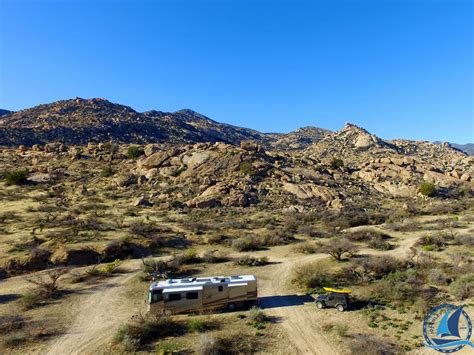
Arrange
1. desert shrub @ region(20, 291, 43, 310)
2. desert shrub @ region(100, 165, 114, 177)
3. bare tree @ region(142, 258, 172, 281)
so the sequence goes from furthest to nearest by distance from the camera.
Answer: desert shrub @ region(100, 165, 114, 177) → bare tree @ region(142, 258, 172, 281) → desert shrub @ region(20, 291, 43, 310)

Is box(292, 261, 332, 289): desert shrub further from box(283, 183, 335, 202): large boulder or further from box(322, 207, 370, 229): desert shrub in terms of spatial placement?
box(283, 183, 335, 202): large boulder

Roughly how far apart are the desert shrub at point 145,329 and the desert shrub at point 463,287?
17.3 metres

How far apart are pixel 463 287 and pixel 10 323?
26575mm

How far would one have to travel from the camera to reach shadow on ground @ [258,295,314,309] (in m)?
20.0

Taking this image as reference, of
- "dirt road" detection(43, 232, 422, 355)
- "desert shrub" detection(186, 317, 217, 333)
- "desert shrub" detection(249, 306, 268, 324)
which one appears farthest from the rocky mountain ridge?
"desert shrub" detection(186, 317, 217, 333)

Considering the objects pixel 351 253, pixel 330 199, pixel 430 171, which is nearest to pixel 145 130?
pixel 330 199

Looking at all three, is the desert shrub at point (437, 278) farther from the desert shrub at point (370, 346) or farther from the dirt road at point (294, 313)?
the desert shrub at point (370, 346)

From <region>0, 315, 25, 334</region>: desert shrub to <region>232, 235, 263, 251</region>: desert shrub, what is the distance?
18914 mm

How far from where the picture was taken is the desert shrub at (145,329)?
15523 mm

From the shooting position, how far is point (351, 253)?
97.7 feet

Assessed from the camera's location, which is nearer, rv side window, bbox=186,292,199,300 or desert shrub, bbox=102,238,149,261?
rv side window, bbox=186,292,199,300

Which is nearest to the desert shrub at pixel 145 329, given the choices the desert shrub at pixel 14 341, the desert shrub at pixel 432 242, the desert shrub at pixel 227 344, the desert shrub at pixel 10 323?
the desert shrub at pixel 227 344

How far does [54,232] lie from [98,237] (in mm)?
4630

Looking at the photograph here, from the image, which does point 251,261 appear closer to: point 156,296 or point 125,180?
point 156,296
